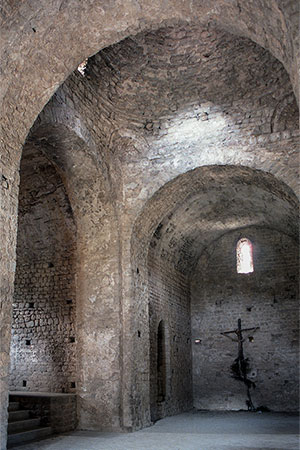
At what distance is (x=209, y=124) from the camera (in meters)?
10.5

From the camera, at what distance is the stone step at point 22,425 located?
861cm

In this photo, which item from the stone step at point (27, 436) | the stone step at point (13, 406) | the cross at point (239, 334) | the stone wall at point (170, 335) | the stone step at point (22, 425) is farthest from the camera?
the cross at point (239, 334)

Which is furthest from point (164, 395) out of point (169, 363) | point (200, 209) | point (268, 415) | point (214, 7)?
point (214, 7)

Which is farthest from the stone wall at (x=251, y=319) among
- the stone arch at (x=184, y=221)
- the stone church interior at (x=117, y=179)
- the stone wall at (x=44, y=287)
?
the stone wall at (x=44, y=287)

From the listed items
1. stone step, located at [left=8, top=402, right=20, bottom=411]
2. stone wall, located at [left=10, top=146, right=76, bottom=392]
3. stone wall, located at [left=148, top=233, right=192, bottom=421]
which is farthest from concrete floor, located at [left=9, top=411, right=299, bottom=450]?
stone wall, located at [left=10, top=146, right=76, bottom=392]

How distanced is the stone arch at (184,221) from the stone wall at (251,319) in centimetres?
116

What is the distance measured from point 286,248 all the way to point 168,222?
487 cm

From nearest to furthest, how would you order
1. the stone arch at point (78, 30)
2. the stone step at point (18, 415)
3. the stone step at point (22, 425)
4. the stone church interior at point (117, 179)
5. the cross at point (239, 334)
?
the stone arch at point (78, 30) < the stone church interior at point (117, 179) < the stone step at point (22, 425) < the stone step at point (18, 415) < the cross at point (239, 334)

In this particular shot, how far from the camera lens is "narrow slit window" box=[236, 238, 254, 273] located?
51.8 ft

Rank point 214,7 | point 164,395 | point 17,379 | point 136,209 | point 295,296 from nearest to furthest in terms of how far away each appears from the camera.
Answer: point 214,7 → point 136,209 → point 17,379 → point 164,395 → point 295,296

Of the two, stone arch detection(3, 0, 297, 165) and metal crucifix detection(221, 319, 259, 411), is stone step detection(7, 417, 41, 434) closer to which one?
stone arch detection(3, 0, 297, 165)

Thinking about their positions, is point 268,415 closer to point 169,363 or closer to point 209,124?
point 169,363

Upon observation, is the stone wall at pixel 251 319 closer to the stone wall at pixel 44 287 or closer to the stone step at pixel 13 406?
the stone wall at pixel 44 287

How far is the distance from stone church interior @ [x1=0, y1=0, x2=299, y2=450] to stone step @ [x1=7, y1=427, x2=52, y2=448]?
0.12 ft
